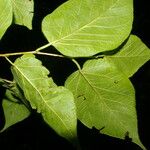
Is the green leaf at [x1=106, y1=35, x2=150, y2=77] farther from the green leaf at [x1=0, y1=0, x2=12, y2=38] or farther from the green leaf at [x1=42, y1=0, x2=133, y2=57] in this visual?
the green leaf at [x1=0, y1=0, x2=12, y2=38]

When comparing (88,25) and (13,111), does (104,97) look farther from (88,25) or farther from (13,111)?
(13,111)

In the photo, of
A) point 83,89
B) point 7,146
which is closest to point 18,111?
point 83,89

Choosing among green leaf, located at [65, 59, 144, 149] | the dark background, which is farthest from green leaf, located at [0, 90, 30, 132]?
the dark background

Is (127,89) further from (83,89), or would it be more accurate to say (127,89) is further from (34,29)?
(34,29)

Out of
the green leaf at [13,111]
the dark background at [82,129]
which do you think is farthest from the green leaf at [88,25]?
the dark background at [82,129]

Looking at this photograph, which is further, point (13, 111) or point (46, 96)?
point (13, 111)

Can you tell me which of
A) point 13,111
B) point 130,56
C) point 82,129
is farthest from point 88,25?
point 82,129
